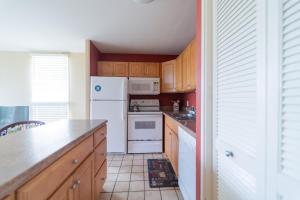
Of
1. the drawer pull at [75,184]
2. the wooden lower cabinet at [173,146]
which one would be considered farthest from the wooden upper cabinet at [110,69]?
the drawer pull at [75,184]

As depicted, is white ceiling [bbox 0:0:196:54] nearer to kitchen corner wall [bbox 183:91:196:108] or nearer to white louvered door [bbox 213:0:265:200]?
kitchen corner wall [bbox 183:91:196:108]

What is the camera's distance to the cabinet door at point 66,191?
1.01 meters

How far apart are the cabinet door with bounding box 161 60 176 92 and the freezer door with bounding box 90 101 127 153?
1.04 m

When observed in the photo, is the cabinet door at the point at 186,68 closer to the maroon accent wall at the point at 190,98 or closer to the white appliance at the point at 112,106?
the maroon accent wall at the point at 190,98

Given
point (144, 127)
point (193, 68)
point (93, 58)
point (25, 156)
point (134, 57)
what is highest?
point (134, 57)

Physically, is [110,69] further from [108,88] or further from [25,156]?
[25,156]

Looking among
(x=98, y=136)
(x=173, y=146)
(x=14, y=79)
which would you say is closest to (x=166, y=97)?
(x=173, y=146)

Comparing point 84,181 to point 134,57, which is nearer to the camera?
point 84,181

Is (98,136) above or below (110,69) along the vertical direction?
below

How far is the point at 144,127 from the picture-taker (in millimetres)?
3846

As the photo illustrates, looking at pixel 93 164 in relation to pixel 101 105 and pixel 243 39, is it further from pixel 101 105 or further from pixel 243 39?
pixel 101 105

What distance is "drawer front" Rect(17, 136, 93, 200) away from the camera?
0.76 metres

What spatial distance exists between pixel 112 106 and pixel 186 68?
1.61 meters

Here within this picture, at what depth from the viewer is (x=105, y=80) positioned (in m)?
3.69
